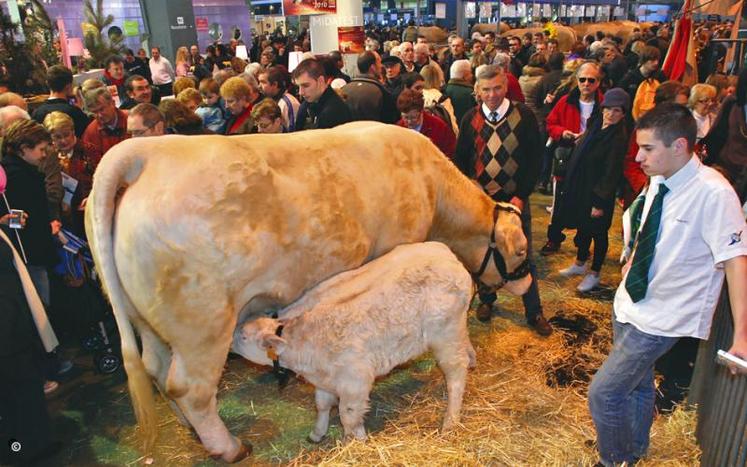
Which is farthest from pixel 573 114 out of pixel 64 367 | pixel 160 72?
pixel 160 72

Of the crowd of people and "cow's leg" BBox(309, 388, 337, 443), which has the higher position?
the crowd of people

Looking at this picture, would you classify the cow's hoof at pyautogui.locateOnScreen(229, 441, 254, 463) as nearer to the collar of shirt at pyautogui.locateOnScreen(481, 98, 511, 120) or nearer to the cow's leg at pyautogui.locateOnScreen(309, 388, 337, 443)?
the cow's leg at pyautogui.locateOnScreen(309, 388, 337, 443)

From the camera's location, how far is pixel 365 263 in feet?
11.9

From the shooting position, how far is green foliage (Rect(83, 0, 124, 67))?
15250 mm

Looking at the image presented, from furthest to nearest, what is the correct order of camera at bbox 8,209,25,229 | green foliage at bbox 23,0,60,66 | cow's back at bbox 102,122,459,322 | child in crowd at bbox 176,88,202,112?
green foliage at bbox 23,0,60,66 < child in crowd at bbox 176,88,202,112 < camera at bbox 8,209,25,229 < cow's back at bbox 102,122,459,322

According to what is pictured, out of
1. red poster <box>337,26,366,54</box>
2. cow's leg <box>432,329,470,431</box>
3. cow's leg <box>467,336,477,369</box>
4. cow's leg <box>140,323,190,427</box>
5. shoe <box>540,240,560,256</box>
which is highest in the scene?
red poster <box>337,26,366,54</box>

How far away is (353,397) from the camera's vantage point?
3273 millimetres

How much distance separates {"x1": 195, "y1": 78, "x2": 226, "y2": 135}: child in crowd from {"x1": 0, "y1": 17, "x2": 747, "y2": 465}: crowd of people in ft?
0.06

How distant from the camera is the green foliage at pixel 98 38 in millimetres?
15250

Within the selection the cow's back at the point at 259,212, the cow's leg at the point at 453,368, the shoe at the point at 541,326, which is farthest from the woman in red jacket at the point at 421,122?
the cow's leg at the point at 453,368

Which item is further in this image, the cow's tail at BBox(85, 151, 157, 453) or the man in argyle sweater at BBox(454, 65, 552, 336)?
the man in argyle sweater at BBox(454, 65, 552, 336)

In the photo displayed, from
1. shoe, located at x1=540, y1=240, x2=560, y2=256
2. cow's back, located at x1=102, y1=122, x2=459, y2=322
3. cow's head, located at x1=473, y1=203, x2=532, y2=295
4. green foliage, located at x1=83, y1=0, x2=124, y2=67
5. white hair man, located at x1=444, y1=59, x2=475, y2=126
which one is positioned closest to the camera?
cow's back, located at x1=102, y1=122, x2=459, y2=322

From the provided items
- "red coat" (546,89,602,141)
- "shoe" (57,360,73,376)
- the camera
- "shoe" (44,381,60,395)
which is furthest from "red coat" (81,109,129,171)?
"red coat" (546,89,602,141)

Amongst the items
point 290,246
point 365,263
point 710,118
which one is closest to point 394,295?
point 365,263
